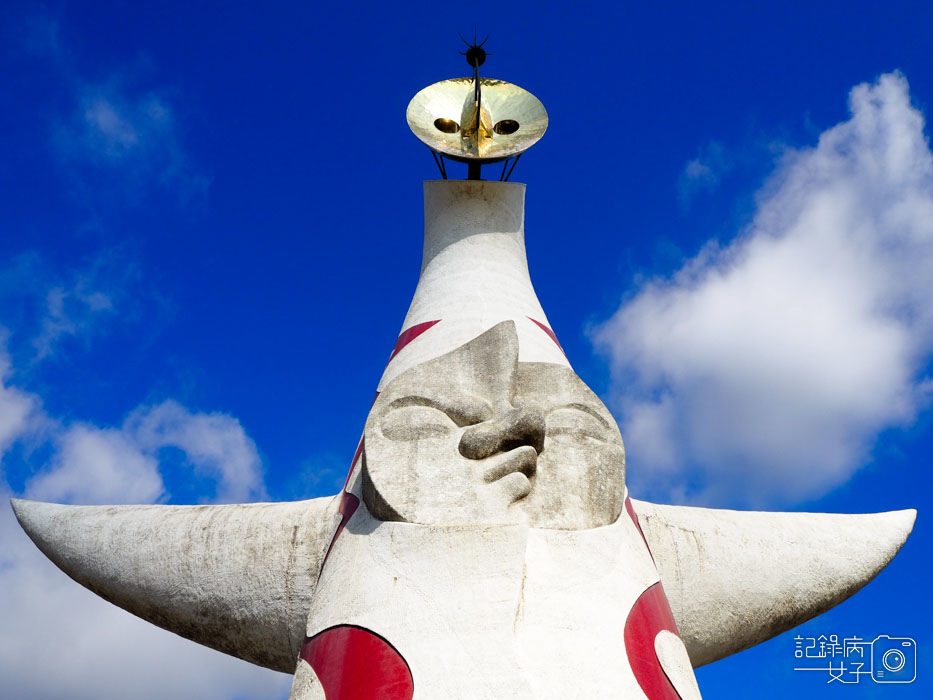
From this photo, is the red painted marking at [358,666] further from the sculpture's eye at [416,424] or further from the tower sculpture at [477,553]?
the sculpture's eye at [416,424]

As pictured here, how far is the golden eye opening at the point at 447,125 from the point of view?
7516 millimetres

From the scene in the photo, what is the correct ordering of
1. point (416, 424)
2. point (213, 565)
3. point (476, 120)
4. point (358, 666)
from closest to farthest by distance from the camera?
point (358, 666)
point (416, 424)
point (213, 565)
point (476, 120)

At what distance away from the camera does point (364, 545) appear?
402 cm

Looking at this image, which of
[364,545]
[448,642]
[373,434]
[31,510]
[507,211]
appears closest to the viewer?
[448,642]

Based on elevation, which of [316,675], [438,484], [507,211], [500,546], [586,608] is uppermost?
[507,211]

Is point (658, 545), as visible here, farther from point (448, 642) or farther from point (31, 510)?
point (31, 510)

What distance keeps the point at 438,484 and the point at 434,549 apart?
13.4 inches

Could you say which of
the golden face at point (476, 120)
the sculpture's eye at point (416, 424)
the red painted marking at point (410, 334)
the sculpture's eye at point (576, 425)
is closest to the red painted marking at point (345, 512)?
the sculpture's eye at point (416, 424)

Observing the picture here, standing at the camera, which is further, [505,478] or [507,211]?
[507,211]

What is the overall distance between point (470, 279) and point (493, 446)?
2153mm

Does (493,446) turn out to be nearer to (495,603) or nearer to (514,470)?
(514,470)

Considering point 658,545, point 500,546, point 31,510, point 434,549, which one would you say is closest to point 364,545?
point 434,549

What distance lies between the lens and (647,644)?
366 centimetres

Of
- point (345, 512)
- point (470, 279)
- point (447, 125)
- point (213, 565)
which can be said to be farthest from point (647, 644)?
point (447, 125)
